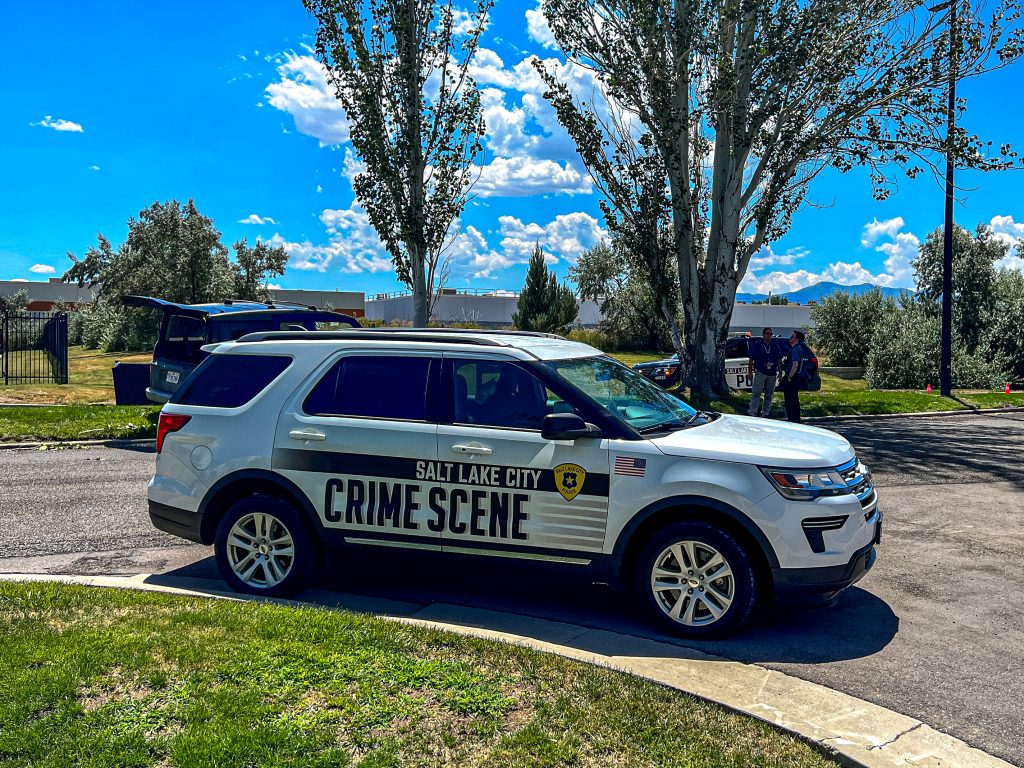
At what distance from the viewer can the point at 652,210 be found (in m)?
19.9

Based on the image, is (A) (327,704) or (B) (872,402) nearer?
(A) (327,704)

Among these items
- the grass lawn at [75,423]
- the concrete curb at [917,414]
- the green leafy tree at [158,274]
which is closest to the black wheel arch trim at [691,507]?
the grass lawn at [75,423]

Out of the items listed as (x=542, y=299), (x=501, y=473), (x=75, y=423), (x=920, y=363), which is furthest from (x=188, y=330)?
(x=542, y=299)

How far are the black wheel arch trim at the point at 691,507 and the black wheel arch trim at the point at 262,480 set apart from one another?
→ 6.73 ft

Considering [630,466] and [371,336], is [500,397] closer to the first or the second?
[630,466]

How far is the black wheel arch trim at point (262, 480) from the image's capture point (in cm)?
609

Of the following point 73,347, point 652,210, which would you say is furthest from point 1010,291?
point 73,347

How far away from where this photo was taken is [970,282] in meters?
30.9

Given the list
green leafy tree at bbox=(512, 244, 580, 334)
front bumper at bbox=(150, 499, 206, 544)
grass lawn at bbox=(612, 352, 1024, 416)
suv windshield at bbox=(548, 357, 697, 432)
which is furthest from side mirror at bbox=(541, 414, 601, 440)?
green leafy tree at bbox=(512, 244, 580, 334)

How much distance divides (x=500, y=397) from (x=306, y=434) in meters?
1.38

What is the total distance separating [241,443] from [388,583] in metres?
1.48

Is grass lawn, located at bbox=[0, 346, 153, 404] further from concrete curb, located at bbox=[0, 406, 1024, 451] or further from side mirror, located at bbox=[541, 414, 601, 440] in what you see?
side mirror, located at bbox=[541, 414, 601, 440]

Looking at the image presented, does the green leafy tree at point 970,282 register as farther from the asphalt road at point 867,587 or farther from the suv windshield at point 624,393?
the suv windshield at point 624,393

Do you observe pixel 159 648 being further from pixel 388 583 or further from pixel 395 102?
pixel 395 102
